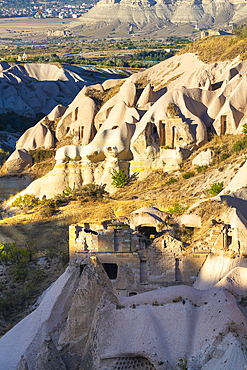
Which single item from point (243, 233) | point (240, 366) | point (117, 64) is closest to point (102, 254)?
point (243, 233)

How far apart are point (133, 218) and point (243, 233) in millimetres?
4330

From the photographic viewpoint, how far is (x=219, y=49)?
38.5 m

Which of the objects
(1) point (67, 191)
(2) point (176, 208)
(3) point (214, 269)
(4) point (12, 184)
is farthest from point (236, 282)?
(4) point (12, 184)

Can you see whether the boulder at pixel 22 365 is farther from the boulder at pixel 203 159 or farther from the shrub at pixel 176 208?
the boulder at pixel 203 159

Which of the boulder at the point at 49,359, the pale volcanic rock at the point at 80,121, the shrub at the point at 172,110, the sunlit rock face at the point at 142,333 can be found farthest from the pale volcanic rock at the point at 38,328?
the pale volcanic rock at the point at 80,121

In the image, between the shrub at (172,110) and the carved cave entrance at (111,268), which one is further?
the shrub at (172,110)

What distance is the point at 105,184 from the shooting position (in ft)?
99.0

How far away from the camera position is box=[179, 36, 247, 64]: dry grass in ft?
121

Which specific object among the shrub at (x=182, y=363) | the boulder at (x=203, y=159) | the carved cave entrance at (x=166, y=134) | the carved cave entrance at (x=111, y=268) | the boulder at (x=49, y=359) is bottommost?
the boulder at (x=49, y=359)

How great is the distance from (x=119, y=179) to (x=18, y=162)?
9.47 meters

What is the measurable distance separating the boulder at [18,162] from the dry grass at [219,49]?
15049mm

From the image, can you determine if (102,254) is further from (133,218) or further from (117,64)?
(117,64)

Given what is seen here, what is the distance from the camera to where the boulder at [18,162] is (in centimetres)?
3575

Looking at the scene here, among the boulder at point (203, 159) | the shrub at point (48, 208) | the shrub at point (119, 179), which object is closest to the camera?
the shrub at point (48, 208)
